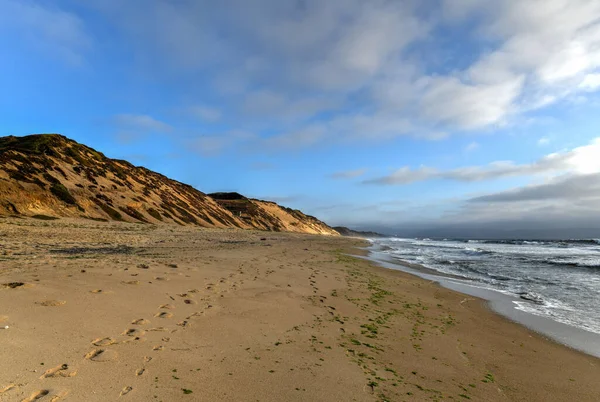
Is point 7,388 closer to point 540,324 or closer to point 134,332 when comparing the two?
point 134,332

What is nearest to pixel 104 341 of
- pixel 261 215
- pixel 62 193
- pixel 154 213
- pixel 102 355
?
pixel 102 355

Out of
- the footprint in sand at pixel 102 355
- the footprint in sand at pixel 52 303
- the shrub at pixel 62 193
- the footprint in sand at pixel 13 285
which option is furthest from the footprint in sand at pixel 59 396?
the shrub at pixel 62 193

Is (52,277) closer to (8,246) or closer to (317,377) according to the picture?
(317,377)

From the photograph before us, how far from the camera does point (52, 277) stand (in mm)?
7938

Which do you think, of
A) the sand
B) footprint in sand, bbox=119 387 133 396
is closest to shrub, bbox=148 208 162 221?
the sand

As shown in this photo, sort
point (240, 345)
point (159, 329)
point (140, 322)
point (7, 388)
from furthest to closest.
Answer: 1. point (140, 322)
2. point (159, 329)
3. point (240, 345)
4. point (7, 388)

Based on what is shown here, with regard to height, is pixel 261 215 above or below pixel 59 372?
above

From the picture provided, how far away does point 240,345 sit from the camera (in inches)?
222

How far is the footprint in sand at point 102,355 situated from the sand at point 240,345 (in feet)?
0.08

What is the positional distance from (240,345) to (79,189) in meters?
40.8

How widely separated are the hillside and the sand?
1016 inches

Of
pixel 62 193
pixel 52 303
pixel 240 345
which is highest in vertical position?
pixel 62 193

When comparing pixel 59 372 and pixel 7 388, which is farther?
pixel 59 372

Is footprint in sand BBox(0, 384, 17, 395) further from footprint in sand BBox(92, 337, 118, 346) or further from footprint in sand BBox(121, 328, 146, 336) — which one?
footprint in sand BBox(121, 328, 146, 336)
